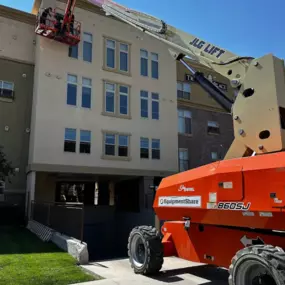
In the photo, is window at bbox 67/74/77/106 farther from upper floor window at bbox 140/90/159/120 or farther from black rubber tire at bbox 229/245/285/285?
black rubber tire at bbox 229/245/285/285

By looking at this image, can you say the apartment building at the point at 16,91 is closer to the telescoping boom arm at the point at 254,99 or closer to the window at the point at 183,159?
the window at the point at 183,159

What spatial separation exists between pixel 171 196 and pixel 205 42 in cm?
410

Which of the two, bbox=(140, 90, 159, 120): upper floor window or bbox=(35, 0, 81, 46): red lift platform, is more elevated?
bbox=(35, 0, 81, 46): red lift platform

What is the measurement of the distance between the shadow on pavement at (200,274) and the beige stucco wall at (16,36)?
61.9 ft

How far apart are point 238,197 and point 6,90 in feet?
64.9

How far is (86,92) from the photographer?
22.2m

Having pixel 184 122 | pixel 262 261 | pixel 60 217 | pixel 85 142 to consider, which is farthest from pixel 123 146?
pixel 262 261

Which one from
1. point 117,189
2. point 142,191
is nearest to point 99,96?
point 142,191

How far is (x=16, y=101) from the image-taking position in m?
21.9

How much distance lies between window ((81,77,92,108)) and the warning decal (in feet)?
49.0

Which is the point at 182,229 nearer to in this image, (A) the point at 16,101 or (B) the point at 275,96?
(B) the point at 275,96

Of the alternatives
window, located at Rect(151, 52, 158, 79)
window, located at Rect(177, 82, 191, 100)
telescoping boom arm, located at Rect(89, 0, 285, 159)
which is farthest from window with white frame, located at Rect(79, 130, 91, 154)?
telescoping boom arm, located at Rect(89, 0, 285, 159)

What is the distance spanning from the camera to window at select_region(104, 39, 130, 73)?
23.4m

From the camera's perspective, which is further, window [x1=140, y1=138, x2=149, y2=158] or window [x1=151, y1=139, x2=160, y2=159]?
window [x1=151, y1=139, x2=160, y2=159]
